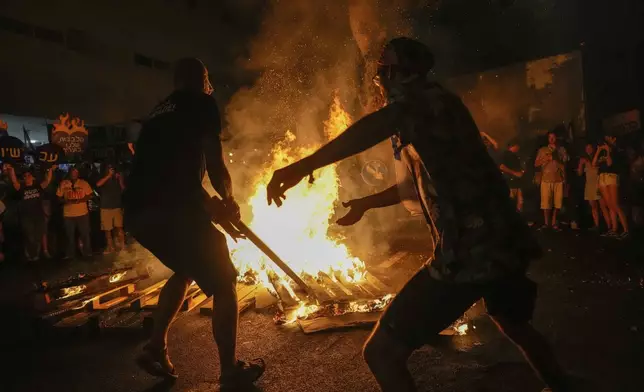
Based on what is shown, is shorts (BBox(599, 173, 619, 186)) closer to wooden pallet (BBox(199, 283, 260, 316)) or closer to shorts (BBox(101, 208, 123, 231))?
wooden pallet (BBox(199, 283, 260, 316))

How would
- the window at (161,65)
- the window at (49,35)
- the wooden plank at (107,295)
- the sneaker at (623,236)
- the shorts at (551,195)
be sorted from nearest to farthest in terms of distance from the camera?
the wooden plank at (107,295) → the sneaker at (623,236) → the shorts at (551,195) → the window at (49,35) → the window at (161,65)

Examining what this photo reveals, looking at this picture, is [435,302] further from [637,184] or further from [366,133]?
[637,184]

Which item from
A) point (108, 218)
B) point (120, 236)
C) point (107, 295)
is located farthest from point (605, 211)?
point (108, 218)

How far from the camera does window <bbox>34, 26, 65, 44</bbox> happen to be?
17047mm

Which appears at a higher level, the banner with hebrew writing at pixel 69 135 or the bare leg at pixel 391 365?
the banner with hebrew writing at pixel 69 135

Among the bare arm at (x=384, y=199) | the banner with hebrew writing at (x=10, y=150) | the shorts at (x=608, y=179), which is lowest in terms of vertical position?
the shorts at (x=608, y=179)

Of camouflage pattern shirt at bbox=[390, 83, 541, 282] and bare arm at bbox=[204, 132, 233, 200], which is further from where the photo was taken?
bare arm at bbox=[204, 132, 233, 200]

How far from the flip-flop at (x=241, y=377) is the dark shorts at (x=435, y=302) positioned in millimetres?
1507

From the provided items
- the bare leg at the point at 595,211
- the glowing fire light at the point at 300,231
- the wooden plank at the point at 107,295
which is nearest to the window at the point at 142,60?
the glowing fire light at the point at 300,231

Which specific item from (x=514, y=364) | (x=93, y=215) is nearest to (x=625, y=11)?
(x=514, y=364)

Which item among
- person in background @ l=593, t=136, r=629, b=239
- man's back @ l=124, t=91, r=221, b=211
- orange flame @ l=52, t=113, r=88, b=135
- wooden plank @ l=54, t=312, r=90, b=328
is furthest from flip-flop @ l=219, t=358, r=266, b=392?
orange flame @ l=52, t=113, r=88, b=135

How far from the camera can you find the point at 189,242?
2998mm

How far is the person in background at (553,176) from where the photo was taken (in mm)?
9398

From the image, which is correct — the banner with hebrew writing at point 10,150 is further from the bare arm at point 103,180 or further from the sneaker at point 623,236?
the sneaker at point 623,236
